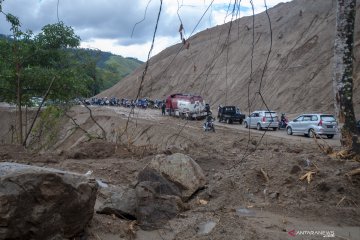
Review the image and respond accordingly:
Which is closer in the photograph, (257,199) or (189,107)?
(257,199)

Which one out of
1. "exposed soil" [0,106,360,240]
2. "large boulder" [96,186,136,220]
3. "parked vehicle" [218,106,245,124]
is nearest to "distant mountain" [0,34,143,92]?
"large boulder" [96,186,136,220]

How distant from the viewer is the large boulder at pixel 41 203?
4320mm

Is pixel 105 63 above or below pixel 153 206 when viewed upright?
above

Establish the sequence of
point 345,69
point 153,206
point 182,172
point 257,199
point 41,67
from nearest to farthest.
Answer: point 153,206, point 257,199, point 182,172, point 345,69, point 41,67

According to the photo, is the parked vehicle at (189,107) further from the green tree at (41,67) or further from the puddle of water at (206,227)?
the puddle of water at (206,227)

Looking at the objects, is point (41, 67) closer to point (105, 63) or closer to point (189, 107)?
point (105, 63)

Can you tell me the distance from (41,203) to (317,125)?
2293 cm

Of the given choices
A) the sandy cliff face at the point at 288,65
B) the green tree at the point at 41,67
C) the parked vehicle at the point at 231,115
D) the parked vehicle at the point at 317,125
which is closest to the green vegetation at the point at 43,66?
the green tree at the point at 41,67

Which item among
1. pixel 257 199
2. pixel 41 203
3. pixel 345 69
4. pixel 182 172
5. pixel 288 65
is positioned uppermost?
pixel 288 65

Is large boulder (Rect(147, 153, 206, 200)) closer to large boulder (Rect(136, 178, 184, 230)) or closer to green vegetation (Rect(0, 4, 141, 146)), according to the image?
large boulder (Rect(136, 178, 184, 230))

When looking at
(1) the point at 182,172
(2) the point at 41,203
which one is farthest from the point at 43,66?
(2) the point at 41,203

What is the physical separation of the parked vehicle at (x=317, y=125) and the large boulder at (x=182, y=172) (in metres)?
18.6

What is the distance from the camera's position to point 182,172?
25.5 ft

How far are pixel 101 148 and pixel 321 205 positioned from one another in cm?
664
